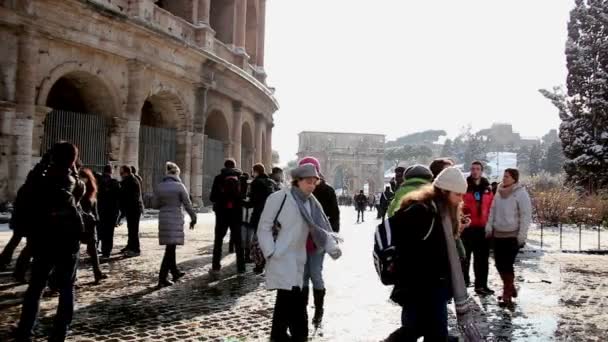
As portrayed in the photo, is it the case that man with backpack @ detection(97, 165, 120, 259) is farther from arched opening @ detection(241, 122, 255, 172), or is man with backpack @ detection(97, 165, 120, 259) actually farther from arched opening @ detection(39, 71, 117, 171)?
arched opening @ detection(241, 122, 255, 172)

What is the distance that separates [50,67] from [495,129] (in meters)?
124

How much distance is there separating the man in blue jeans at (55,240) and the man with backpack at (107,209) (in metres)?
5.17

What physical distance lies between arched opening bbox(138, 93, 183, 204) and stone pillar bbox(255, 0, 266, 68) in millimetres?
8378

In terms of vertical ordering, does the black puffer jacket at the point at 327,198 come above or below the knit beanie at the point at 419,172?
below

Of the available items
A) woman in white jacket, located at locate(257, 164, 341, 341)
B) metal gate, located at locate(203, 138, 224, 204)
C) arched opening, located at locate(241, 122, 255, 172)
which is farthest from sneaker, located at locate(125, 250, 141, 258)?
arched opening, located at locate(241, 122, 255, 172)

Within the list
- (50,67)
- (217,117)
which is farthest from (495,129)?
(50,67)

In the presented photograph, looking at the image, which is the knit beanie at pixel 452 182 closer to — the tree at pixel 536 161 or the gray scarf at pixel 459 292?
the gray scarf at pixel 459 292

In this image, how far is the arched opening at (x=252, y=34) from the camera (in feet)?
87.8

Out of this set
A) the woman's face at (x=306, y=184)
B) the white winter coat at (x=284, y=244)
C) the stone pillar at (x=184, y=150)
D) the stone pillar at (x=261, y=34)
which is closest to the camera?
the white winter coat at (x=284, y=244)

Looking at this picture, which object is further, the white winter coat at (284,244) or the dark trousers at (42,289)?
the dark trousers at (42,289)

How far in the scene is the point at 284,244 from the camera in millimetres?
4168

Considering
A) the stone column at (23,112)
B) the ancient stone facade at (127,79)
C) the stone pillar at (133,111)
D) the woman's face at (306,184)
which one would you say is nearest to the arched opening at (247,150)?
the ancient stone facade at (127,79)

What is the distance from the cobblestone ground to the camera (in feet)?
16.3

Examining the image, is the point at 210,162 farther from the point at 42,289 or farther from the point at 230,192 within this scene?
the point at 42,289
